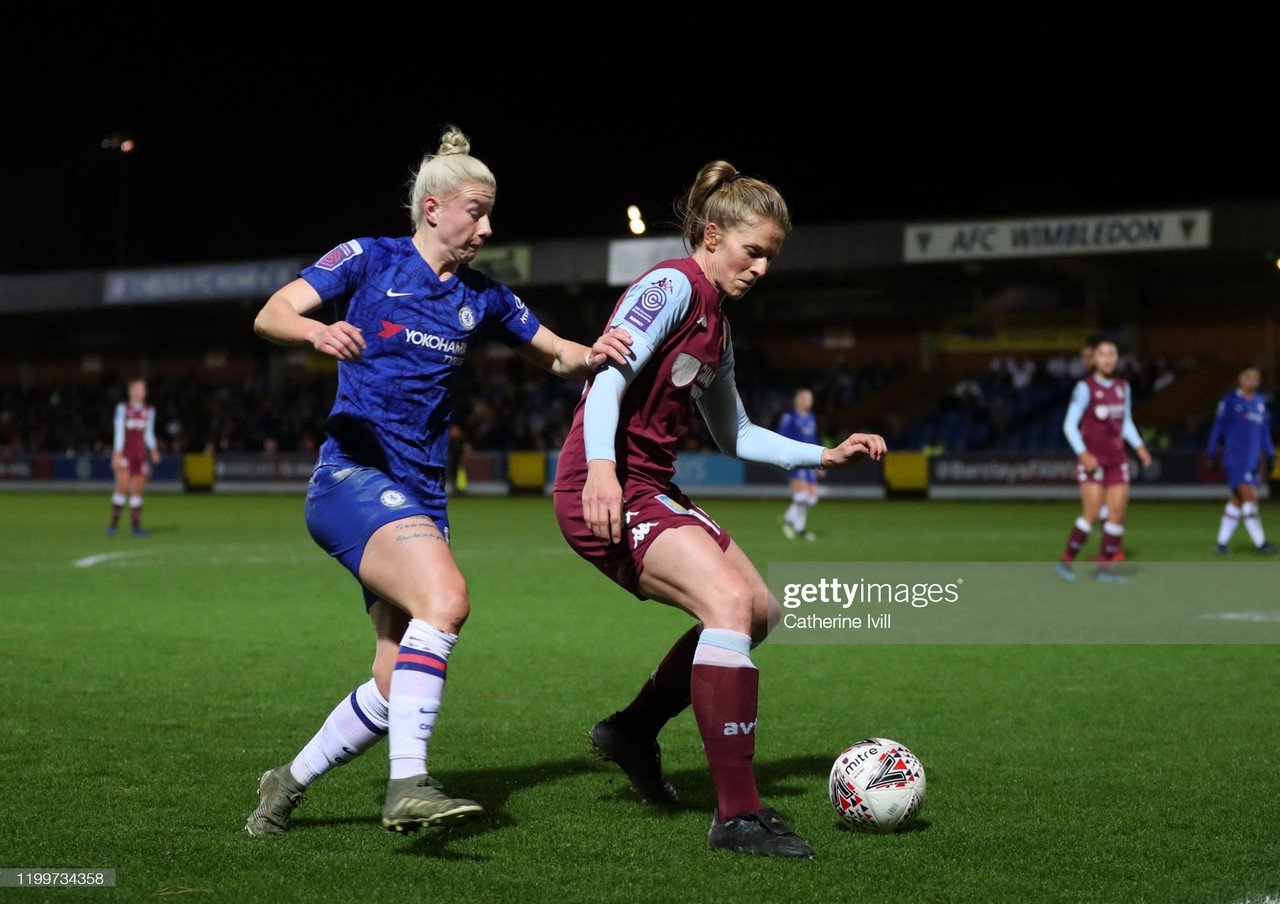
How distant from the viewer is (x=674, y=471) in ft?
14.1

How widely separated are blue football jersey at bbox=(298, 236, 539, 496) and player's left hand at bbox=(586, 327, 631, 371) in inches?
20.4

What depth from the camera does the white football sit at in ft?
15.1

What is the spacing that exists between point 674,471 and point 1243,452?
1397cm

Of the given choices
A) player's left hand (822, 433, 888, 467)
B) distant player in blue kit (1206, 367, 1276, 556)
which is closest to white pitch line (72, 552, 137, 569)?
player's left hand (822, 433, 888, 467)

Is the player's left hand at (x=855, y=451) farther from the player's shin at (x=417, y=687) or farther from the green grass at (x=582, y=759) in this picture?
the player's shin at (x=417, y=687)

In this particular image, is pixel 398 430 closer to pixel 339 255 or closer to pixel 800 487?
pixel 339 255

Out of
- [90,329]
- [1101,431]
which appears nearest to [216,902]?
[1101,431]

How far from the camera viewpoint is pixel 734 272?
4.65 meters

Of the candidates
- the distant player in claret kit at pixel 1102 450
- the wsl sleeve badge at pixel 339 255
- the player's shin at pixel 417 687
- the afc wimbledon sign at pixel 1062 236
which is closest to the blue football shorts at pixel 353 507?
the player's shin at pixel 417 687

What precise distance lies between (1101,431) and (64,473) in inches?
1286

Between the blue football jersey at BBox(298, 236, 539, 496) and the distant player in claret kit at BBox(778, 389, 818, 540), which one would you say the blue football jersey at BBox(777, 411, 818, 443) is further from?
the blue football jersey at BBox(298, 236, 539, 496)

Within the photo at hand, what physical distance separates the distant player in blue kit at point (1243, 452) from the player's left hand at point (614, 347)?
13085 mm

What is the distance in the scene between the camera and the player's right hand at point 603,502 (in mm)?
4258

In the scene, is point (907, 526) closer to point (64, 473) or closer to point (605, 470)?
point (605, 470)
